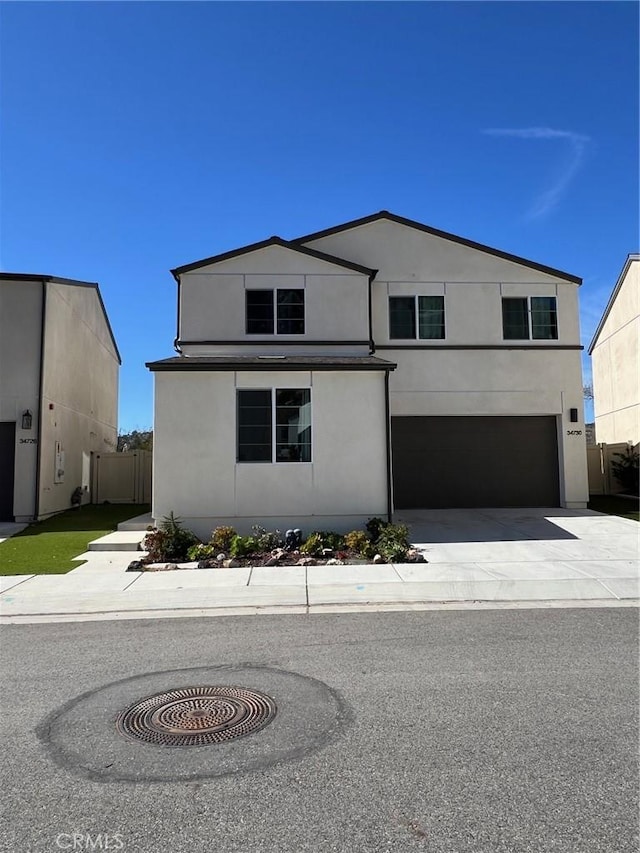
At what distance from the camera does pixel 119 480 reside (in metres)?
22.0

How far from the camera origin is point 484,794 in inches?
131

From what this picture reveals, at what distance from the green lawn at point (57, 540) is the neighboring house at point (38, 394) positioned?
3.17ft

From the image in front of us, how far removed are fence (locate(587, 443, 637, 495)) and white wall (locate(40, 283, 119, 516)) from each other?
704 inches

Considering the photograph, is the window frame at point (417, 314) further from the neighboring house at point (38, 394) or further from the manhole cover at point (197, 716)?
the manhole cover at point (197, 716)

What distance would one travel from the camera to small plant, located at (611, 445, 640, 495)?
21047mm

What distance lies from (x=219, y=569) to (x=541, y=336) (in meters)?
12.2

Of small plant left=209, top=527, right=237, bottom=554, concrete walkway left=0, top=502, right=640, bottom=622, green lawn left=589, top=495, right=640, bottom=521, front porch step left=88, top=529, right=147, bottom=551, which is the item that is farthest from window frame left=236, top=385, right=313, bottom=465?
green lawn left=589, top=495, right=640, bottom=521

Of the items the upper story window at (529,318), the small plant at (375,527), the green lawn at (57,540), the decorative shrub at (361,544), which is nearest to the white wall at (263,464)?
the small plant at (375,527)

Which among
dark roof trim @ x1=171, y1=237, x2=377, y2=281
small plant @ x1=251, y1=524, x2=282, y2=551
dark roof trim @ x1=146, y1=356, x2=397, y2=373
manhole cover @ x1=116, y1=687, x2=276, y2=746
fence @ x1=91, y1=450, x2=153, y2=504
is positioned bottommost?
manhole cover @ x1=116, y1=687, x2=276, y2=746

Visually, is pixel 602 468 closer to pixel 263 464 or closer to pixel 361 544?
pixel 361 544

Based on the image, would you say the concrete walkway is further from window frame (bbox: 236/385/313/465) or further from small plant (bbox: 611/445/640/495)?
small plant (bbox: 611/445/640/495)

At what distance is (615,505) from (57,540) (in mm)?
15364

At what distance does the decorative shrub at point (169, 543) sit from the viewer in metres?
11.2

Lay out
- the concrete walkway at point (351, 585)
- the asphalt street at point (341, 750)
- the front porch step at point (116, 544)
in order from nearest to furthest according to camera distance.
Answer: the asphalt street at point (341, 750), the concrete walkway at point (351, 585), the front porch step at point (116, 544)
